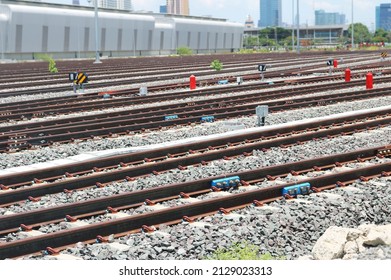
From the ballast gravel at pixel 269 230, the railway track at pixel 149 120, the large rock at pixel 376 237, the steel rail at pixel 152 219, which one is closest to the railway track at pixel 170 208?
the steel rail at pixel 152 219

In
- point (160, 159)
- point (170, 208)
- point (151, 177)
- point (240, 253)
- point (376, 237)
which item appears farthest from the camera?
point (160, 159)

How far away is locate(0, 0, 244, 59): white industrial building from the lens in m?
87.0

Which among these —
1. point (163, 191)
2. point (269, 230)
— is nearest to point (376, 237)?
point (269, 230)

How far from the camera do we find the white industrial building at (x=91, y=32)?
87.0m

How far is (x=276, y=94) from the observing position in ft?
105

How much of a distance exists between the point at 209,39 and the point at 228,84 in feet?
311

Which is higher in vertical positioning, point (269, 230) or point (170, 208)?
point (170, 208)

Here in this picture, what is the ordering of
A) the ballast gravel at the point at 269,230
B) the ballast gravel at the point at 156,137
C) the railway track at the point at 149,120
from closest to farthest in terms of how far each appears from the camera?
the ballast gravel at the point at 269,230
the ballast gravel at the point at 156,137
the railway track at the point at 149,120

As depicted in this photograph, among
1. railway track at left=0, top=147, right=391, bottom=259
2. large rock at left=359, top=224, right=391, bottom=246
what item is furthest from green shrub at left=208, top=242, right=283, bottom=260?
railway track at left=0, top=147, right=391, bottom=259

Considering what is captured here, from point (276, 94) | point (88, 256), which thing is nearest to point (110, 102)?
point (276, 94)

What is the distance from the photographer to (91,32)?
3927 inches

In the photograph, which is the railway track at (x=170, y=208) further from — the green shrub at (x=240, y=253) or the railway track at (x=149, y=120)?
the railway track at (x=149, y=120)

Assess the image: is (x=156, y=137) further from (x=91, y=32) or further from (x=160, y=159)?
(x=91, y=32)
